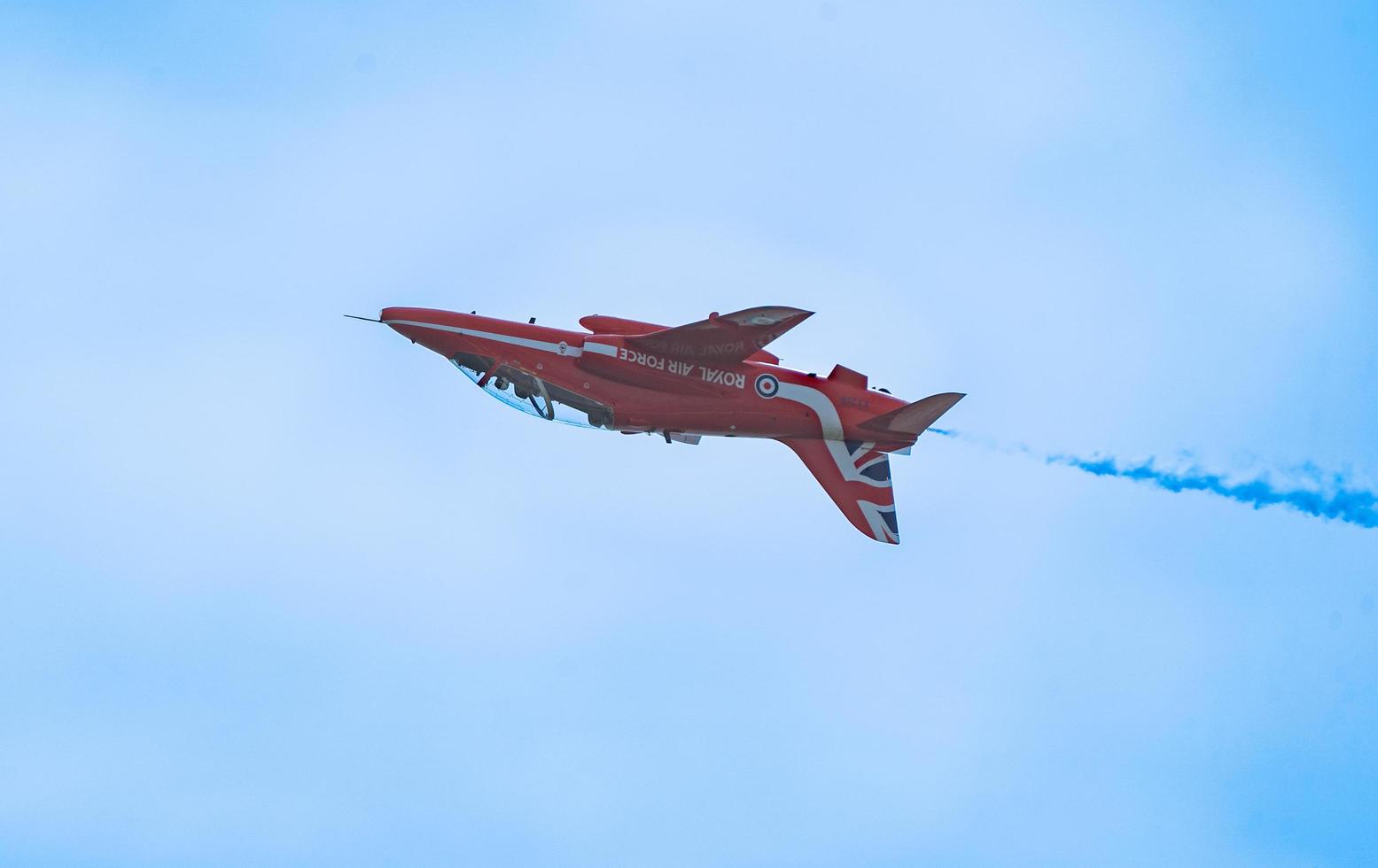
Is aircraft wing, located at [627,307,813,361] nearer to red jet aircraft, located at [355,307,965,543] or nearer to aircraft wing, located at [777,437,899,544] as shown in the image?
red jet aircraft, located at [355,307,965,543]

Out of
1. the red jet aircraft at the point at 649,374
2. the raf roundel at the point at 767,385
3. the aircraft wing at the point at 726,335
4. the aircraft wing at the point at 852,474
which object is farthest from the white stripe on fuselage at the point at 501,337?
the aircraft wing at the point at 852,474

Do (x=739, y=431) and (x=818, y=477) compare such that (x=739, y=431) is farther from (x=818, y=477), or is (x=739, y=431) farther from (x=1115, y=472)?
(x=1115, y=472)

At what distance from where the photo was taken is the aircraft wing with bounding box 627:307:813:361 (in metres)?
57.8

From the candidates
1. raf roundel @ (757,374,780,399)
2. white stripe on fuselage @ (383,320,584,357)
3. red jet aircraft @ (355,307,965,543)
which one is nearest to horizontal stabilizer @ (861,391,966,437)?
red jet aircraft @ (355,307,965,543)

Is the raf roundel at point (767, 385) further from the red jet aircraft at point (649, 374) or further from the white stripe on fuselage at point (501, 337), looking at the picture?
the white stripe on fuselage at point (501, 337)

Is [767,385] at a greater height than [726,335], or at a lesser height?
lesser

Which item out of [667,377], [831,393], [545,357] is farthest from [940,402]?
[545,357]

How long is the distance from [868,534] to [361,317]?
17.7 metres

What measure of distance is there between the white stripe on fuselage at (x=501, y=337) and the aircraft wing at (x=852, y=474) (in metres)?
7.63

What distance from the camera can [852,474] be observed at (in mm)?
61719

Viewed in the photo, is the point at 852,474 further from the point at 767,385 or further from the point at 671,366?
the point at 671,366

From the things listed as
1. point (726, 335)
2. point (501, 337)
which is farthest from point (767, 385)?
point (501, 337)

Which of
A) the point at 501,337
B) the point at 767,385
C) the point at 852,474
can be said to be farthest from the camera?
the point at 852,474

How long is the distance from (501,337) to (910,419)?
1329cm
